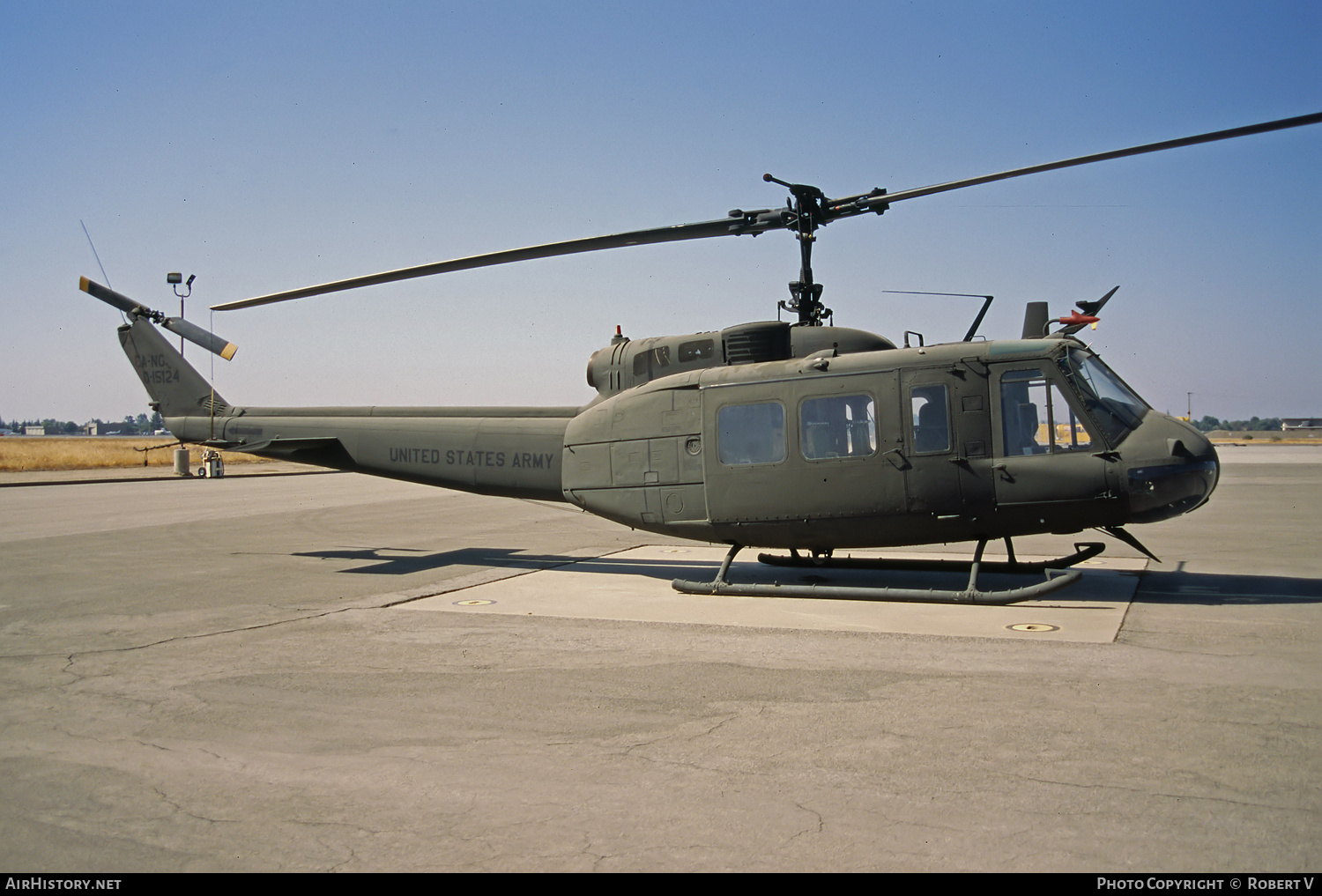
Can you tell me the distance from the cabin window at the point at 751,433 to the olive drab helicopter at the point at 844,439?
0.05 feet

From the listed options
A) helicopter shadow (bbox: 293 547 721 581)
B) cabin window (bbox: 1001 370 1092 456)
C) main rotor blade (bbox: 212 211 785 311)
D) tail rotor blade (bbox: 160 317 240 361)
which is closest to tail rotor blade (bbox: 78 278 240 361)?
tail rotor blade (bbox: 160 317 240 361)

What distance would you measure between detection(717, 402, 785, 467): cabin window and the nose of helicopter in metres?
3.45

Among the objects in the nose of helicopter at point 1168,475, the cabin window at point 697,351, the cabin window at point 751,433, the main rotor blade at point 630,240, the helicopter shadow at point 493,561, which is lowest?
the helicopter shadow at point 493,561

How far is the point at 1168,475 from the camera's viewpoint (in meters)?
8.43

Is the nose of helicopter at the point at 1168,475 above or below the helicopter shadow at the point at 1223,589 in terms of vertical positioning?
above

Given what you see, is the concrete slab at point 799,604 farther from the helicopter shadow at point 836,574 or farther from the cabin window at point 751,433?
the cabin window at point 751,433

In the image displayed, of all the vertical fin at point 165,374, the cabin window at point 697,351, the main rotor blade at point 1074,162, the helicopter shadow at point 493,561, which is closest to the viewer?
the main rotor blade at point 1074,162

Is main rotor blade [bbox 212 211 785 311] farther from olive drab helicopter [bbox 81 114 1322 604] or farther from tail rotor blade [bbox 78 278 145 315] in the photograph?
tail rotor blade [bbox 78 278 145 315]

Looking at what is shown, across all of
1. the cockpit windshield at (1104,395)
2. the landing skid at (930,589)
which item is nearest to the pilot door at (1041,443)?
the cockpit windshield at (1104,395)

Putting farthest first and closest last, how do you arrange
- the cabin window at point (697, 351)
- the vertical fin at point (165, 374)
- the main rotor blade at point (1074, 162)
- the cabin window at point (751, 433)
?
the vertical fin at point (165, 374) → the cabin window at point (697, 351) → the cabin window at point (751, 433) → the main rotor blade at point (1074, 162)

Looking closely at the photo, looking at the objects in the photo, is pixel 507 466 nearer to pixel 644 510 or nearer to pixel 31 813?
pixel 644 510

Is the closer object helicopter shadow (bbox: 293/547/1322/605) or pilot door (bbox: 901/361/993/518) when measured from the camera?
pilot door (bbox: 901/361/993/518)

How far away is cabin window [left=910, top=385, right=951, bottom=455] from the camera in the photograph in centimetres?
916

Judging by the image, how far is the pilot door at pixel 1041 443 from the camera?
8.70m
